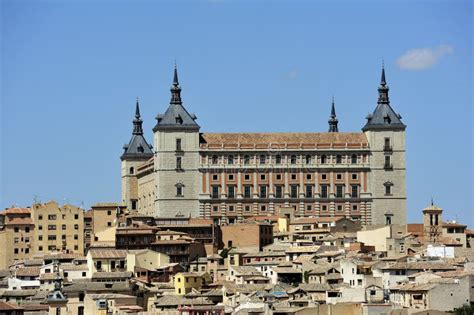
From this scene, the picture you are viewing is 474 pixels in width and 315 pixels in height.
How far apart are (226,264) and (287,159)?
36125mm

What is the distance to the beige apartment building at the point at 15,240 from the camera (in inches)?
5719

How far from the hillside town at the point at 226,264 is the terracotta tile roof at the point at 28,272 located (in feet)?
0.53

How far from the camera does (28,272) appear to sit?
12350cm

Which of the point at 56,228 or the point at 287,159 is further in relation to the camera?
the point at 287,159

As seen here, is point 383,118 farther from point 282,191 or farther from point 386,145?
point 282,191

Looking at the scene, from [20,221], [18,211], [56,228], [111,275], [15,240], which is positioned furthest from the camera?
[18,211]

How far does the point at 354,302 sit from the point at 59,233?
180ft

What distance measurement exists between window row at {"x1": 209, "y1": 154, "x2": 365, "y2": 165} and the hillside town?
6.87 m

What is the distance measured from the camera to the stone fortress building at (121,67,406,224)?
15938 cm

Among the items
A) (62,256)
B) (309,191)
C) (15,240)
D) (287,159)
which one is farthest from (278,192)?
(62,256)

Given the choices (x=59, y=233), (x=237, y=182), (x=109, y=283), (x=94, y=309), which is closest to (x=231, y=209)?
(x=237, y=182)

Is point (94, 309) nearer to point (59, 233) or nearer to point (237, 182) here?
point (59, 233)

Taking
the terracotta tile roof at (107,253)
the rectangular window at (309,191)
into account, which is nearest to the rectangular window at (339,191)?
the rectangular window at (309,191)

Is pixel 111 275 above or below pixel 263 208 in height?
below
